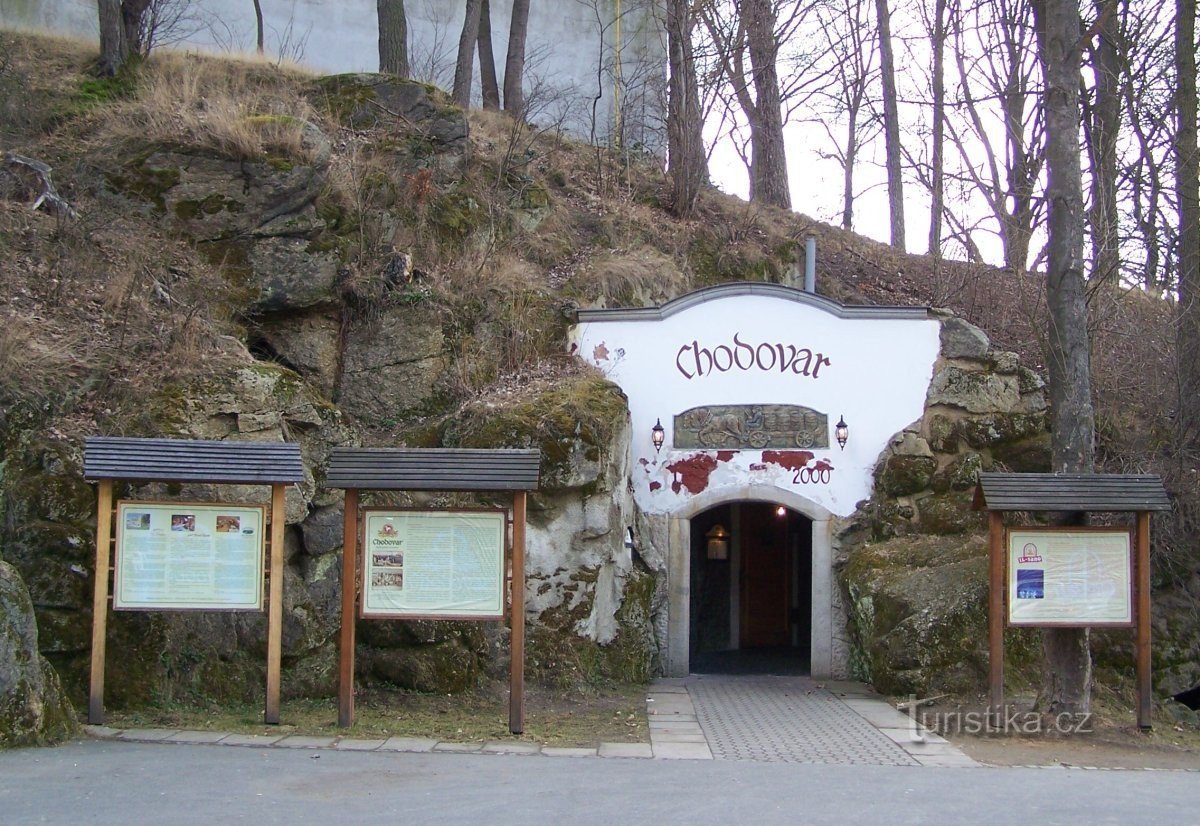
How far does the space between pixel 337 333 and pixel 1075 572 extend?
8889 millimetres

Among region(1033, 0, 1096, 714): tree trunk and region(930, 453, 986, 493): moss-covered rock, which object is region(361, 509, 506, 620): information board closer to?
region(1033, 0, 1096, 714): tree trunk

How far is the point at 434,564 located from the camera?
9164mm

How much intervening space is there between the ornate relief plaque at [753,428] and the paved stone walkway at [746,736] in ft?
9.77

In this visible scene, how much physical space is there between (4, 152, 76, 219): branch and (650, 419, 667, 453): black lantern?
7285mm

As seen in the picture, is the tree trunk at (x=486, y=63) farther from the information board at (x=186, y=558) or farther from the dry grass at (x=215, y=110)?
the information board at (x=186, y=558)

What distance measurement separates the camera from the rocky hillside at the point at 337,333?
1027 centimetres

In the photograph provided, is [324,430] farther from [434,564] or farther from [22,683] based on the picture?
[22,683]

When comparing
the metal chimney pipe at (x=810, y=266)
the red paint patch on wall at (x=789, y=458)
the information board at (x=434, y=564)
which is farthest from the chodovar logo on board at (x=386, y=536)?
the metal chimney pipe at (x=810, y=266)

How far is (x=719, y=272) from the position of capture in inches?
733

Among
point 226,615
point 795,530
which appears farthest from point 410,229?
point 795,530

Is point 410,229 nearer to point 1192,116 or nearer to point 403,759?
point 403,759

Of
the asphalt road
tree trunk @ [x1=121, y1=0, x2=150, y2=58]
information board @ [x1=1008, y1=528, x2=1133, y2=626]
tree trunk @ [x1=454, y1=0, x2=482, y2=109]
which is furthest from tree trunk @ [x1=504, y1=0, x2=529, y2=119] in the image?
the asphalt road

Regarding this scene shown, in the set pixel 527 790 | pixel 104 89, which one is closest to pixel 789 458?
pixel 527 790

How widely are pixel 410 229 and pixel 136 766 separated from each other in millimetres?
9523
